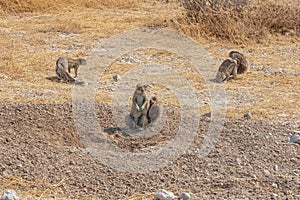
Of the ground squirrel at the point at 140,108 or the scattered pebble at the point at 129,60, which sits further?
the scattered pebble at the point at 129,60

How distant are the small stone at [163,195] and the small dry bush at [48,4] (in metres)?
8.98

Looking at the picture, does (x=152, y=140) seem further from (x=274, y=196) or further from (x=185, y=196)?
(x=274, y=196)

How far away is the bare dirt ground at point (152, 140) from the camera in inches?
194

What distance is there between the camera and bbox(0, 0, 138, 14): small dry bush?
12.9 metres

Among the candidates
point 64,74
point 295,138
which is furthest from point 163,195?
point 64,74

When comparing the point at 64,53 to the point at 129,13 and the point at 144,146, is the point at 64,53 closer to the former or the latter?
the point at 129,13

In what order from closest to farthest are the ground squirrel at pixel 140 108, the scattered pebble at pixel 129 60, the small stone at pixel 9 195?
the small stone at pixel 9 195 → the ground squirrel at pixel 140 108 → the scattered pebble at pixel 129 60

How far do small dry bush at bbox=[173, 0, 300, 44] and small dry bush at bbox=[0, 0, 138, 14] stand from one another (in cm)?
270

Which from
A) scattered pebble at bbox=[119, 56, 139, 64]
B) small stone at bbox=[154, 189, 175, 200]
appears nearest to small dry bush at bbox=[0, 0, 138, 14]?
scattered pebble at bbox=[119, 56, 139, 64]

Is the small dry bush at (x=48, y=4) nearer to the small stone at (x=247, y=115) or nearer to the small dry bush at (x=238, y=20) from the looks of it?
the small dry bush at (x=238, y=20)

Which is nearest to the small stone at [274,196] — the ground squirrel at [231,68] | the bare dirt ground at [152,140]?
the bare dirt ground at [152,140]

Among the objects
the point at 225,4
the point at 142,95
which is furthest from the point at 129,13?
the point at 142,95

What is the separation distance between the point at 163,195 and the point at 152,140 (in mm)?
1300

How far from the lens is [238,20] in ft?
35.6
